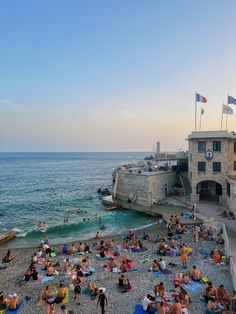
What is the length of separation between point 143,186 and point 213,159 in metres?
10.7

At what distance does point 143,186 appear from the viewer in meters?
38.0

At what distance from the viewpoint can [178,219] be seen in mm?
28656

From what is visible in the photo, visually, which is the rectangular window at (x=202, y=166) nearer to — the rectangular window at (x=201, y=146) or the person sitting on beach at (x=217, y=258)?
the rectangular window at (x=201, y=146)

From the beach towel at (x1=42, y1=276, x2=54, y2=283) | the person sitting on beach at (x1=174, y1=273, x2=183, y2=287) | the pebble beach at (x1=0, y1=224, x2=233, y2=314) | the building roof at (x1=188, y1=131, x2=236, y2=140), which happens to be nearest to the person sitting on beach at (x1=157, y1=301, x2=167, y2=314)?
the pebble beach at (x1=0, y1=224, x2=233, y2=314)

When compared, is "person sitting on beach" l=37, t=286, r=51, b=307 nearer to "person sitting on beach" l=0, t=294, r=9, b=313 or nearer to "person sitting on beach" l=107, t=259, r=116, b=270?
"person sitting on beach" l=0, t=294, r=9, b=313

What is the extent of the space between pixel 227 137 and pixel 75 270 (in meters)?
26.2

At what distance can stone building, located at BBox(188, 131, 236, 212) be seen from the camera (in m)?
34.5

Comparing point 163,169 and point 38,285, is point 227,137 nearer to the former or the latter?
point 163,169

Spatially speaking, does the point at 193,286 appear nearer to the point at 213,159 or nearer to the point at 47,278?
the point at 47,278

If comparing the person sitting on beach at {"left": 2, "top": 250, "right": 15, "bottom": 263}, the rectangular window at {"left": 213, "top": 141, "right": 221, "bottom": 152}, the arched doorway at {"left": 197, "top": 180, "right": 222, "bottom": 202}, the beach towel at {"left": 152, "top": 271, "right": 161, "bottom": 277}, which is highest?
the rectangular window at {"left": 213, "top": 141, "right": 221, "bottom": 152}

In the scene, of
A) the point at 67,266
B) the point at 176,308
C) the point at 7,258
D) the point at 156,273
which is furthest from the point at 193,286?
the point at 7,258

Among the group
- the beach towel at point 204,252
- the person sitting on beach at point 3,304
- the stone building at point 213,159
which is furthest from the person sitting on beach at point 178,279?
the stone building at point 213,159

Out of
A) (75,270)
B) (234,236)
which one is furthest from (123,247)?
(234,236)

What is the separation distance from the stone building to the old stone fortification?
5.59 metres
